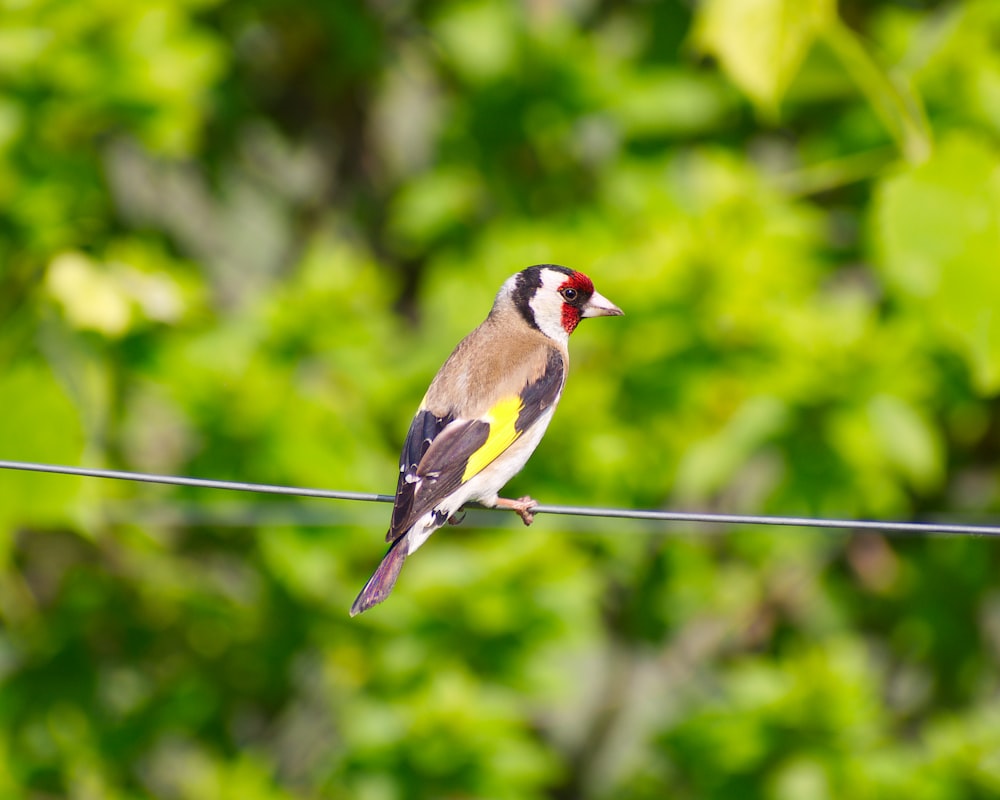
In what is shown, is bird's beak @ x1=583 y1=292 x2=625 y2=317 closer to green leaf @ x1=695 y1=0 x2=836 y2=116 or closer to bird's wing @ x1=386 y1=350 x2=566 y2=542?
bird's wing @ x1=386 y1=350 x2=566 y2=542

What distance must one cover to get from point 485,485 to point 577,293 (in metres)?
0.58

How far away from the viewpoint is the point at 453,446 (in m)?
2.68

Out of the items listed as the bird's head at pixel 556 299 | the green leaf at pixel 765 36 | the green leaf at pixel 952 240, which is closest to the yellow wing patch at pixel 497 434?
the bird's head at pixel 556 299

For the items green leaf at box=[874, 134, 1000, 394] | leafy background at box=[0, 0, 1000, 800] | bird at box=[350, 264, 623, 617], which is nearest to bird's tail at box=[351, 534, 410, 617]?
bird at box=[350, 264, 623, 617]

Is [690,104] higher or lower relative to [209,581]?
higher

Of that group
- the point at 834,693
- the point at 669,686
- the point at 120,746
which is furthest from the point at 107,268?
the point at 669,686

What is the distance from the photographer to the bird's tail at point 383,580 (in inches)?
91.4

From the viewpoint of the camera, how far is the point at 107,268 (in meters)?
3.41

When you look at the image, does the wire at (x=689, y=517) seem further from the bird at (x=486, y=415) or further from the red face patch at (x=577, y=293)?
the red face patch at (x=577, y=293)

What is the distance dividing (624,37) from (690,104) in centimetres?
90

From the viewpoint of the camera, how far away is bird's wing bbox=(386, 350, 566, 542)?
2.52m

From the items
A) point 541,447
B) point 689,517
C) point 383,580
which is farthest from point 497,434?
point 541,447

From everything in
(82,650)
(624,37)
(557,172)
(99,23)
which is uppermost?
(624,37)

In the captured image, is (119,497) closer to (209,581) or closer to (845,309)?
(209,581)
